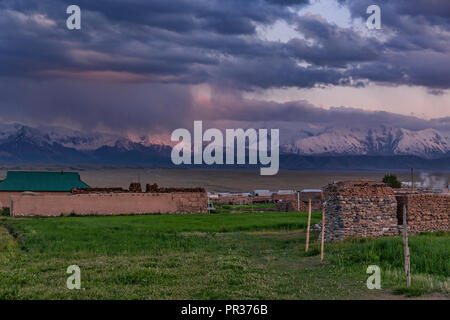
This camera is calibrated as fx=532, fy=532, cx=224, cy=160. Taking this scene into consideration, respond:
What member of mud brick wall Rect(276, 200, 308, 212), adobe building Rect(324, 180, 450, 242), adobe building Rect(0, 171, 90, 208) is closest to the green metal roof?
adobe building Rect(0, 171, 90, 208)

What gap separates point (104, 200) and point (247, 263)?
34.4m

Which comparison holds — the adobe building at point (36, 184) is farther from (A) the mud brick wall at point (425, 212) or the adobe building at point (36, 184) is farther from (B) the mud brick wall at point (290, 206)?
(A) the mud brick wall at point (425, 212)

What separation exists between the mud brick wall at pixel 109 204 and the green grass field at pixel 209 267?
801 inches

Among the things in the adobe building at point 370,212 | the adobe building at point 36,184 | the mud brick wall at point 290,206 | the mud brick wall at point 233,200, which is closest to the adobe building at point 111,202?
the adobe building at point 36,184

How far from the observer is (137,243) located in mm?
27531

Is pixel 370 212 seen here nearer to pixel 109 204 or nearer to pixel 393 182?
pixel 109 204

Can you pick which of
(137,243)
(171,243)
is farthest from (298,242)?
(137,243)

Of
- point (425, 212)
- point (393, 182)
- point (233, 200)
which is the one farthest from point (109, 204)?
point (393, 182)

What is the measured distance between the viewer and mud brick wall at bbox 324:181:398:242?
25.8 metres

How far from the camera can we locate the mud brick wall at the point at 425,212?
26.7 meters

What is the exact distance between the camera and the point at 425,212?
27109mm

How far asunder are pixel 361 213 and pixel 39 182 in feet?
158

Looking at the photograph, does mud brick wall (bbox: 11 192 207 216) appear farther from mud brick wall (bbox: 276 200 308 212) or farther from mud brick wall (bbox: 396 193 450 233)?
mud brick wall (bbox: 396 193 450 233)
